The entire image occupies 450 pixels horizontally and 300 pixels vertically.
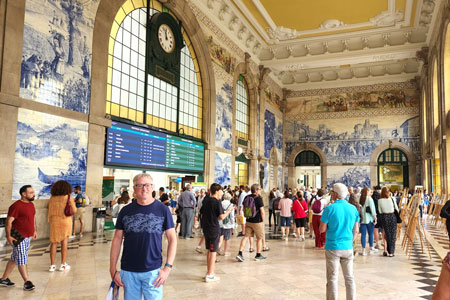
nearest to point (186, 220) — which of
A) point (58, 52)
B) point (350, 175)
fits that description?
point (58, 52)

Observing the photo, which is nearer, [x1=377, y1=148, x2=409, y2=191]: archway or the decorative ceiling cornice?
the decorative ceiling cornice

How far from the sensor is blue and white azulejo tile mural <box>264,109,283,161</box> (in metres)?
25.7

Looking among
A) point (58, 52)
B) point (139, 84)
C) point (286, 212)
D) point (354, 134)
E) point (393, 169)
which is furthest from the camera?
point (354, 134)

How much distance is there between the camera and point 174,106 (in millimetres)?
15047

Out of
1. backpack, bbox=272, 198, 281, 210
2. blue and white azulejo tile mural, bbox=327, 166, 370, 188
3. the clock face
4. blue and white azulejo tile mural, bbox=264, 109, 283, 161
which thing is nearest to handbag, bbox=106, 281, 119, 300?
backpack, bbox=272, 198, 281, 210

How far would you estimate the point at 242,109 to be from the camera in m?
22.1

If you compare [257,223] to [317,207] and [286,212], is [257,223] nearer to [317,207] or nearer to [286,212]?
[317,207]

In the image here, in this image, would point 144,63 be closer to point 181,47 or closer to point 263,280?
point 181,47

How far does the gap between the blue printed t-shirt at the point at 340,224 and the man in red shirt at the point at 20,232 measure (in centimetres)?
411

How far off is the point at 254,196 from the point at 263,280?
2153 mm

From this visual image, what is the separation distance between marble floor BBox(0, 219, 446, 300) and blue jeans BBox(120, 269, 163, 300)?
2.06 metres

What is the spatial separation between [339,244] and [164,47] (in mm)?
12241

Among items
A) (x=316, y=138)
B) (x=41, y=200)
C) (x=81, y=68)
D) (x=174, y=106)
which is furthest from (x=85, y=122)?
(x=316, y=138)

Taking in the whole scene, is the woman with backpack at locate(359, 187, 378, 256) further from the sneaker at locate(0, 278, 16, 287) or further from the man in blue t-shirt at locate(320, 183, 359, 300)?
the sneaker at locate(0, 278, 16, 287)
